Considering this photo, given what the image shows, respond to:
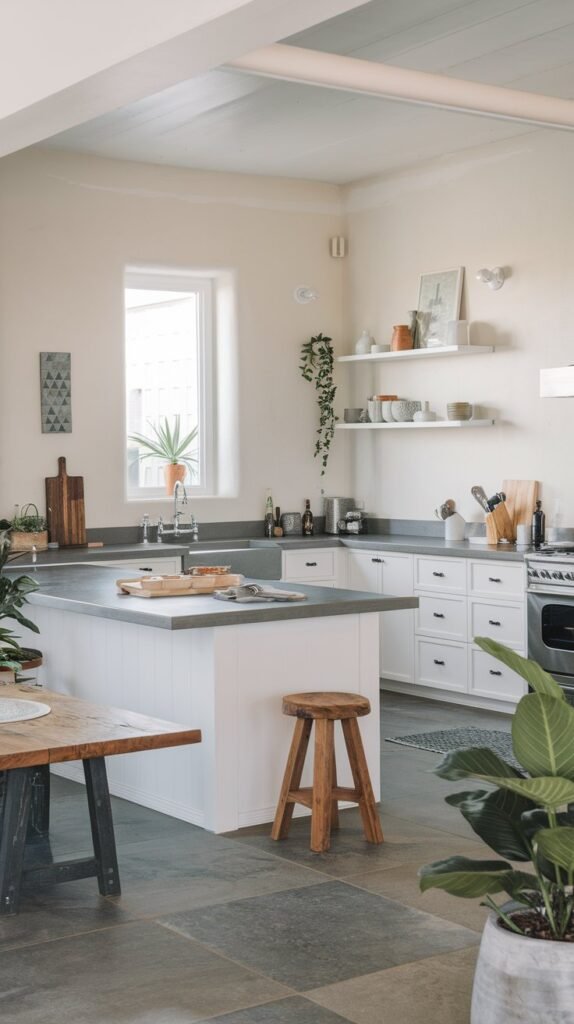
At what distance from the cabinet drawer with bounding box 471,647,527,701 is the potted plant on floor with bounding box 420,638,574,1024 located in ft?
12.4

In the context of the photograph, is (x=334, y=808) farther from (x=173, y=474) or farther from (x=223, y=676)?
(x=173, y=474)

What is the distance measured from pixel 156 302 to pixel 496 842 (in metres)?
5.79

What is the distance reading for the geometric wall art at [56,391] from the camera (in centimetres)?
719

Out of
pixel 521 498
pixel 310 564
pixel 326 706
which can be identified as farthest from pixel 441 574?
pixel 326 706

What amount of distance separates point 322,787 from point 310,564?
340 cm

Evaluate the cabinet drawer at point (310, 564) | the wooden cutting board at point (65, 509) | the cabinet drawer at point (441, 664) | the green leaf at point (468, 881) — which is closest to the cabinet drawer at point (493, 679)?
the cabinet drawer at point (441, 664)

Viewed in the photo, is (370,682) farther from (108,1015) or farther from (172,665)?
(108,1015)

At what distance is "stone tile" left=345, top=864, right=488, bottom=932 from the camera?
3654 millimetres

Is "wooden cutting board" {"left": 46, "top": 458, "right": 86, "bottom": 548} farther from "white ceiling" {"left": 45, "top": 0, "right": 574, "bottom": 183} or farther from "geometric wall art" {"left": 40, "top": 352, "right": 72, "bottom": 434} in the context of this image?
"white ceiling" {"left": 45, "top": 0, "right": 574, "bottom": 183}

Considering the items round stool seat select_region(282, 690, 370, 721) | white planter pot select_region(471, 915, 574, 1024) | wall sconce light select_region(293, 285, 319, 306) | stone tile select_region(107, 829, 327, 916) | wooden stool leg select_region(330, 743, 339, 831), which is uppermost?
wall sconce light select_region(293, 285, 319, 306)

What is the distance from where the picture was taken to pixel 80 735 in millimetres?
3578

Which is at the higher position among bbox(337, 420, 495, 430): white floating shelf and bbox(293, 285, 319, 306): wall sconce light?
bbox(293, 285, 319, 306): wall sconce light

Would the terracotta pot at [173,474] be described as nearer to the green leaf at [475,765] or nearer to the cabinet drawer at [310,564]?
the cabinet drawer at [310,564]

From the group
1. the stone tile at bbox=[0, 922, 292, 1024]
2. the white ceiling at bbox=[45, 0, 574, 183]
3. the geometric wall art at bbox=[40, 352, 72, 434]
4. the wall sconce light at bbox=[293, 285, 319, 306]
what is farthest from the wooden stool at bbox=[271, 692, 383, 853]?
the wall sconce light at bbox=[293, 285, 319, 306]
